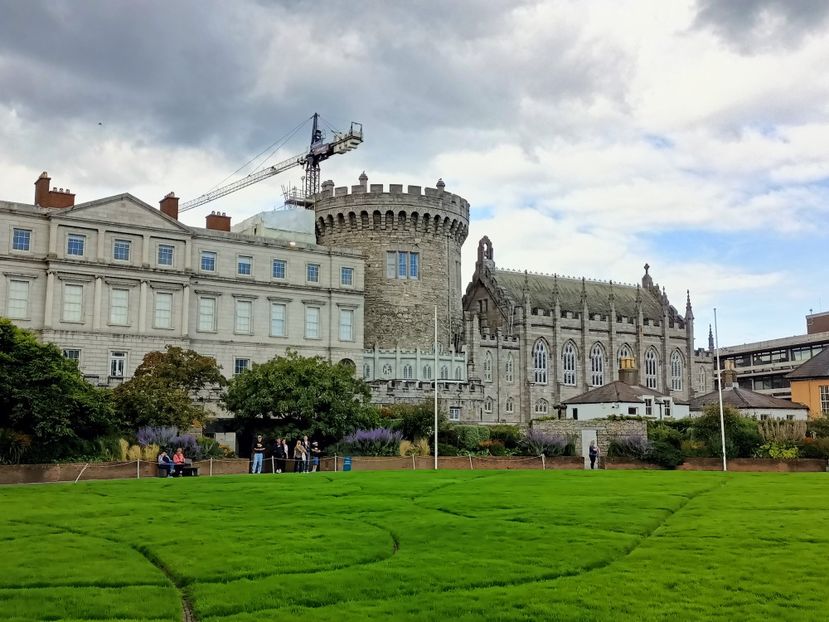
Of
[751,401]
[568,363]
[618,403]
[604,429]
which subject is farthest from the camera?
[568,363]

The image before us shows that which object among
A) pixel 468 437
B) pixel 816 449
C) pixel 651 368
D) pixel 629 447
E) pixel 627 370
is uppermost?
pixel 651 368

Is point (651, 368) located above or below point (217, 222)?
below

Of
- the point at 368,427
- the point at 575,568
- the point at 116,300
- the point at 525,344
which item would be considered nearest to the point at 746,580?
the point at 575,568

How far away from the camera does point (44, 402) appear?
132 ft

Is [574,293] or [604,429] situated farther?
[574,293]

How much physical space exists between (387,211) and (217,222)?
13.8m

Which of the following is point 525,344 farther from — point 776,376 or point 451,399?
point 776,376

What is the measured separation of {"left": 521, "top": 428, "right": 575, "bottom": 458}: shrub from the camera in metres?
53.8

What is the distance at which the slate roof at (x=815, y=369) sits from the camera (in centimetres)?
7431

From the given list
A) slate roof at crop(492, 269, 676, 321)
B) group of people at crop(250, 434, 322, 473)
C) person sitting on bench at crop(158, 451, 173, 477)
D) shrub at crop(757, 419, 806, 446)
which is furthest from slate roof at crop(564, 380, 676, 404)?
person sitting on bench at crop(158, 451, 173, 477)

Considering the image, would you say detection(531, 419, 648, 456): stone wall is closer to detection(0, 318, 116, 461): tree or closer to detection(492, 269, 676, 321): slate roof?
detection(0, 318, 116, 461): tree

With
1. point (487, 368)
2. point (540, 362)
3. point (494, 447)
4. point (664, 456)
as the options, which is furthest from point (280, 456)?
point (540, 362)

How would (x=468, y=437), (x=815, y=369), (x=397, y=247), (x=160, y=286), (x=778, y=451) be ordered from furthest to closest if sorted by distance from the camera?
(x=397, y=247), (x=815, y=369), (x=160, y=286), (x=468, y=437), (x=778, y=451)

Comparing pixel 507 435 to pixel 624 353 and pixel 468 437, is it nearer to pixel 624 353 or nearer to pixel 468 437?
pixel 468 437
